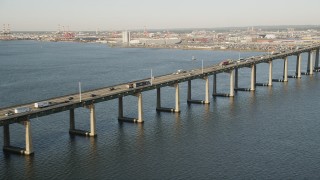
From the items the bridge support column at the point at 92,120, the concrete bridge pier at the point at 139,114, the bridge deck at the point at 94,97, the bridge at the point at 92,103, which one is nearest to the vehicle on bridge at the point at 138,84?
the bridge at the point at 92,103

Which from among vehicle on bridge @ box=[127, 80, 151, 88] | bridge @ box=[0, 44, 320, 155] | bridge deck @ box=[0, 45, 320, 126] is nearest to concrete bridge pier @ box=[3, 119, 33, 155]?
bridge @ box=[0, 44, 320, 155]

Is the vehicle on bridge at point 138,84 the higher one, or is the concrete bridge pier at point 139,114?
the vehicle on bridge at point 138,84

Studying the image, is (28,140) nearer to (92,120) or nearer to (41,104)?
(41,104)

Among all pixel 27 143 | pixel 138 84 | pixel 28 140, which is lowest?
pixel 27 143

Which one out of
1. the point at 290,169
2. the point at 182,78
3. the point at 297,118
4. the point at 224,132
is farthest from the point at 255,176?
the point at 182,78

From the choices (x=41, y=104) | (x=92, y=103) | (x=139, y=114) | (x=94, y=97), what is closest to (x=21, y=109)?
(x=41, y=104)

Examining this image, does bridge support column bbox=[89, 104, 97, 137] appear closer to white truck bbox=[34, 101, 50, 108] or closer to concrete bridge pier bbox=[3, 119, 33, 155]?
white truck bbox=[34, 101, 50, 108]

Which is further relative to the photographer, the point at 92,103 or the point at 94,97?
the point at 94,97

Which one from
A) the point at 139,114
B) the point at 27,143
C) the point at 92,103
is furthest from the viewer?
the point at 139,114

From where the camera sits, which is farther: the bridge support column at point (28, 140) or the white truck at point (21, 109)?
the white truck at point (21, 109)

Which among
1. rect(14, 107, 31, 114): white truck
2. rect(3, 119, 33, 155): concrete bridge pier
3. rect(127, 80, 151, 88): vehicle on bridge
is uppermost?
rect(127, 80, 151, 88): vehicle on bridge

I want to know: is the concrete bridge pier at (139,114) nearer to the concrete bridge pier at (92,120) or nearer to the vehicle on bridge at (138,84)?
the vehicle on bridge at (138,84)
